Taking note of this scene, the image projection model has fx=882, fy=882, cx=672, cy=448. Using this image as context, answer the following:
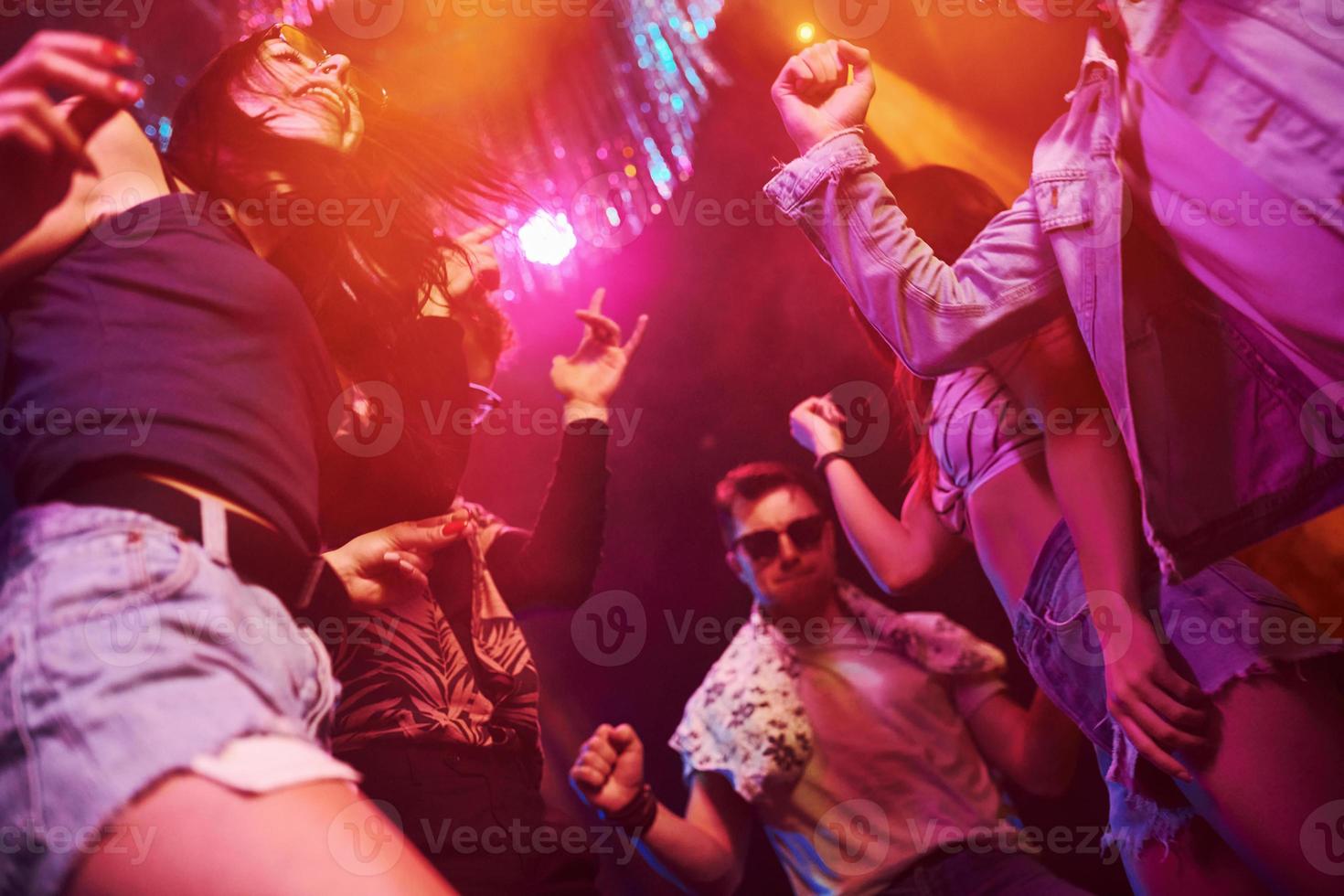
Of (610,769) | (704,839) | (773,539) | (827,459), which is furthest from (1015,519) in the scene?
(704,839)

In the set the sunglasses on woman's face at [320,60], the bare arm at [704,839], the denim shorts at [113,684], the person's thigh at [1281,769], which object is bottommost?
the bare arm at [704,839]

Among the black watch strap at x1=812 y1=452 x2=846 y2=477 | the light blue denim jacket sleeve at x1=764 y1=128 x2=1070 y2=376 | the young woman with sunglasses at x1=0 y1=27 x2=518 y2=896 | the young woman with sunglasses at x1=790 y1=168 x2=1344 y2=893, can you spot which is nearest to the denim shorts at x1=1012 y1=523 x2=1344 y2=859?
the young woman with sunglasses at x1=790 y1=168 x2=1344 y2=893

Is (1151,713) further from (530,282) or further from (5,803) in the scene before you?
(530,282)

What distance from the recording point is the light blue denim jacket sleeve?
148cm

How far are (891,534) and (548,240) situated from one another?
1.29 metres

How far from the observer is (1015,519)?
1.63 metres

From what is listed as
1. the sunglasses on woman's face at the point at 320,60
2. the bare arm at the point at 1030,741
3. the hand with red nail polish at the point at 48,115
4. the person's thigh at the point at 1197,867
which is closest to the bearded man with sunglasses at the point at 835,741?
the bare arm at the point at 1030,741

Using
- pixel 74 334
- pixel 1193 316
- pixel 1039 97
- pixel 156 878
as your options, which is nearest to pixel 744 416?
pixel 1039 97

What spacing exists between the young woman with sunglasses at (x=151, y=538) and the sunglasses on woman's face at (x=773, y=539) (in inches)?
53.5

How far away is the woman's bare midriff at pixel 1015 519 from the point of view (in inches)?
63.2

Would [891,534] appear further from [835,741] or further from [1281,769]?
[1281,769]

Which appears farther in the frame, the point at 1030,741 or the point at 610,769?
the point at 1030,741

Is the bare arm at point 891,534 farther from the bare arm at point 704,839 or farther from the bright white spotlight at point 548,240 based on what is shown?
the bright white spotlight at point 548,240

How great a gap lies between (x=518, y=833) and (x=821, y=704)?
1.02 metres
